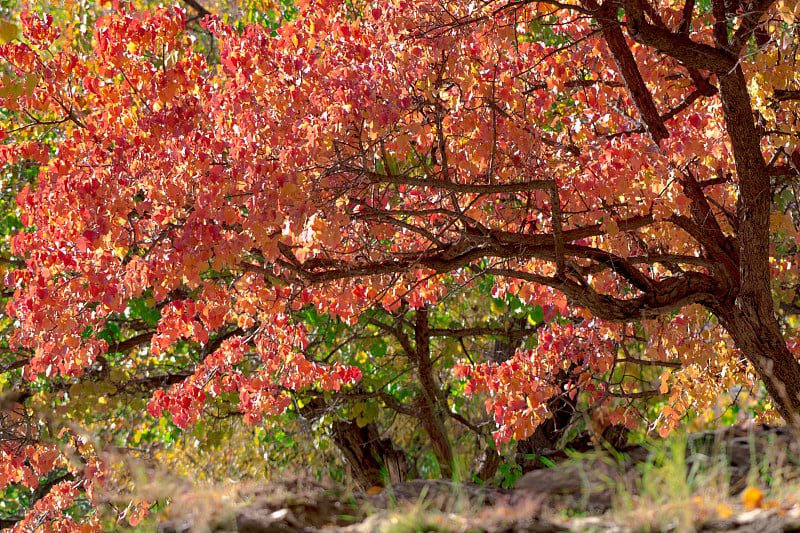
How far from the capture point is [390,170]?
594 centimetres

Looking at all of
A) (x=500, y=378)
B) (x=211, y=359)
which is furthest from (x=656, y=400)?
(x=211, y=359)

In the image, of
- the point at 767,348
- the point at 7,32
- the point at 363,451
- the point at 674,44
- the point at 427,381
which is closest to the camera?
the point at 7,32

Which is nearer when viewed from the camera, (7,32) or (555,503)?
(555,503)

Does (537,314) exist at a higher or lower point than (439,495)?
higher

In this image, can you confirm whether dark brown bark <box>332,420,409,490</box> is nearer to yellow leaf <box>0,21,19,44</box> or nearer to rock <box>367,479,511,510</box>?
rock <box>367,479,511,510</box>

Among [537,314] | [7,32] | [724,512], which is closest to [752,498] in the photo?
[724,512]

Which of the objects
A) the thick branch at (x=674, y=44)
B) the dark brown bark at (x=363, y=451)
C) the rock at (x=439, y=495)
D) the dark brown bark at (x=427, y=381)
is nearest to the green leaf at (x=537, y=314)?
the dark brown bark at (x=427, y=381)

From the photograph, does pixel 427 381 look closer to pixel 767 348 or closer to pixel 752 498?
pixel 767 348

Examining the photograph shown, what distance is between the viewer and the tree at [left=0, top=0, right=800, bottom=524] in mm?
5363

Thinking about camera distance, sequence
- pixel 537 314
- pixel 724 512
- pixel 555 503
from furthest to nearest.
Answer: pixel 537 314 → pixel 555 503 → pixel 724 512

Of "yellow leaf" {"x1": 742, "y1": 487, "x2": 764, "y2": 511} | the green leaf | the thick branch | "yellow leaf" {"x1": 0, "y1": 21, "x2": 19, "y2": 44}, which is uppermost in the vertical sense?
the thick branch

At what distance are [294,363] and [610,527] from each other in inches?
187

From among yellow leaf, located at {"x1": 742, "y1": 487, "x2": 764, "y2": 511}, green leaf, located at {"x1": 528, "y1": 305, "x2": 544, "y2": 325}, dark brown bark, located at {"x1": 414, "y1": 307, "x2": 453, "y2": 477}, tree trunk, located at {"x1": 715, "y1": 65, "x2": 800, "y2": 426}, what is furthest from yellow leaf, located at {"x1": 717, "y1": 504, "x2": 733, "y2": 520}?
dark brown bark, located at {"x1": 414, "y1": 307, "x2": 453, "y2": 477}

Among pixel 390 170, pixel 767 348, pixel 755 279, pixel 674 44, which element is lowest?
pixel 767 348
